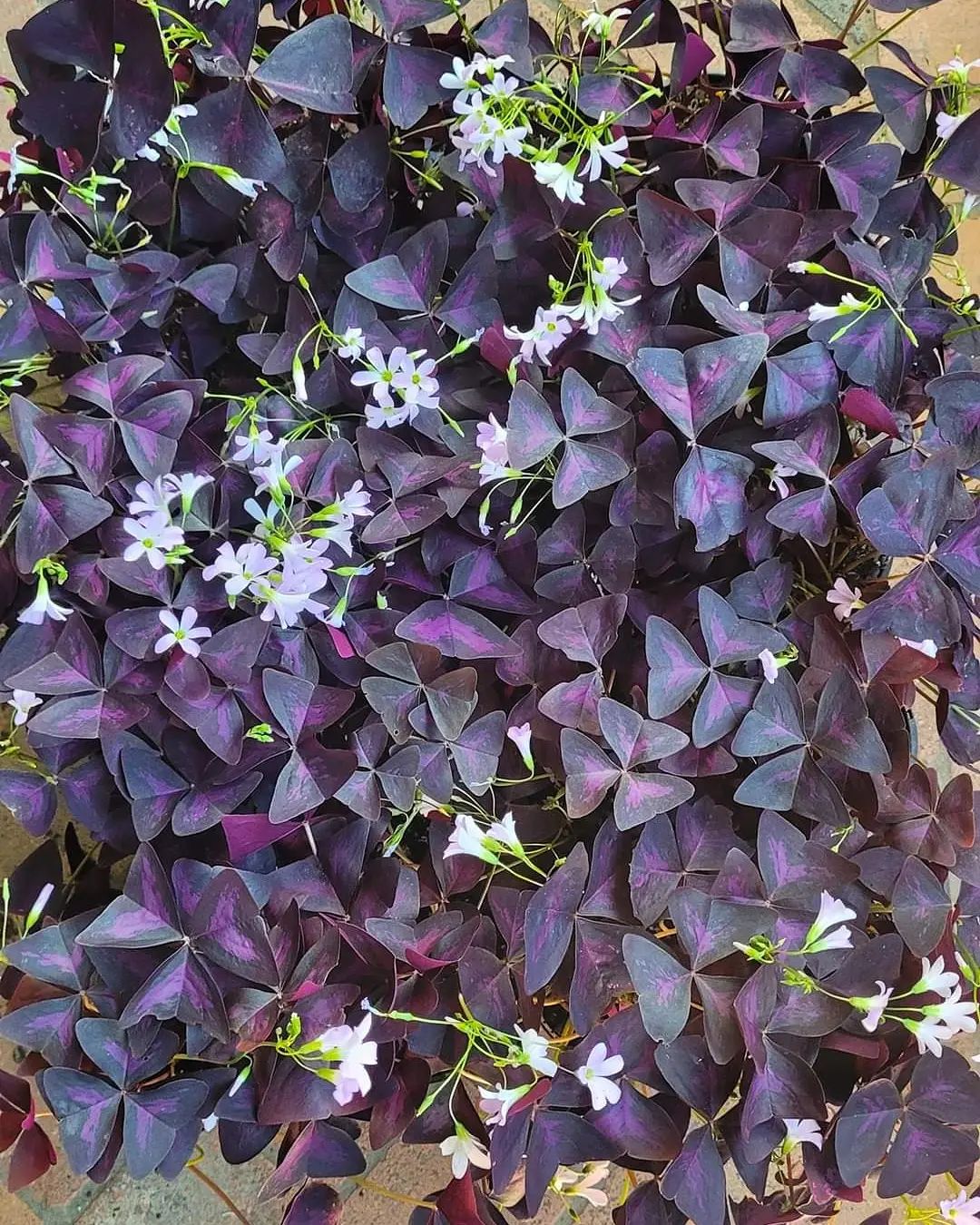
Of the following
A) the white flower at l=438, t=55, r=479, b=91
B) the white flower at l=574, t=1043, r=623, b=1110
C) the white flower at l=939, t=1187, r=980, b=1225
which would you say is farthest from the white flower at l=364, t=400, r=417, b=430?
the white flower at l=939, t=1187, r=980, b=1225

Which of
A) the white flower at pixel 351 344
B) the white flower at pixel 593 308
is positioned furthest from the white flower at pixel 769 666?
the white flower at pixel 351 344

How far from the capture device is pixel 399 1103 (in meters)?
0.70

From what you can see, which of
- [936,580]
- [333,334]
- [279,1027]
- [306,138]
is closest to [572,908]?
[279,1027]

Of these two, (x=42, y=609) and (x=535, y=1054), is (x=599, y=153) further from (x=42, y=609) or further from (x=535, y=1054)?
(x=535, y=1054)

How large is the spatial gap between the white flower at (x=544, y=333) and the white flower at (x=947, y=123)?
306 millimetres

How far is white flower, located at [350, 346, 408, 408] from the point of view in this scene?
2.28 ft

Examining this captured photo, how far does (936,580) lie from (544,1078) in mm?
419

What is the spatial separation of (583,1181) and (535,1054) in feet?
0.78

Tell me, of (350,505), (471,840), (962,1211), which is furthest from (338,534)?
(962,1211)

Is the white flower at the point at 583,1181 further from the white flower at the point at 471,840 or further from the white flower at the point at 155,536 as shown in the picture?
the white flower at the point at 155,536

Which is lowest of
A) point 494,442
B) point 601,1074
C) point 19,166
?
point 601,1074

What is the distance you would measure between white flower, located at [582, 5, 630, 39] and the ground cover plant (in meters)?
0.01

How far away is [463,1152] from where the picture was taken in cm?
69

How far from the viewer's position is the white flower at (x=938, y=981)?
67 cm
